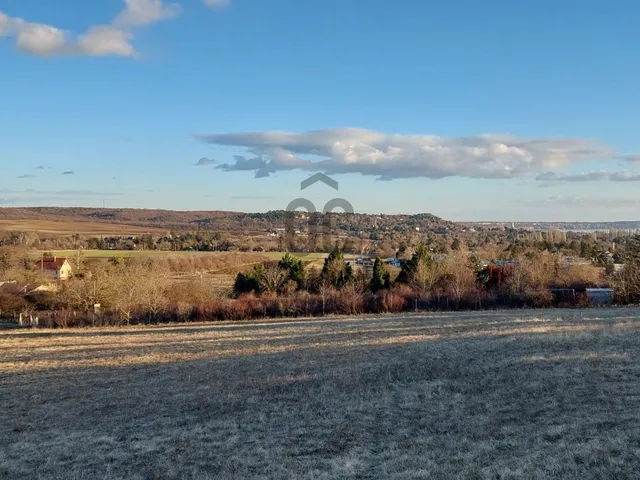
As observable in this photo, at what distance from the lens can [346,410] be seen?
13.6m

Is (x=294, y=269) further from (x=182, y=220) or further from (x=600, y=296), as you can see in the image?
(x=182, y=220)

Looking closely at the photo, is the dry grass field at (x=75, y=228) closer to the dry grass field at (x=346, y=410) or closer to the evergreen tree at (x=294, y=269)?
the evergreen tree at (x=294, y=269)

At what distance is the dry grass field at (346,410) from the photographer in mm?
9344

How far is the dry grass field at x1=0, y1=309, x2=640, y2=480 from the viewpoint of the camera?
30.7 feet

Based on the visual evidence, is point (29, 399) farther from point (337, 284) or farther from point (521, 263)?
point (521, 263)

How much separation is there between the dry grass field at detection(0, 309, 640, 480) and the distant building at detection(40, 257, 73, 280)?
52547mm

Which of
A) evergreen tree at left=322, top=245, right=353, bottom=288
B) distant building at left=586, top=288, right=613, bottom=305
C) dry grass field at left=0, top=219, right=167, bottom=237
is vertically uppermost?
dry grass field at left=0, top=219, right=167, bottom=237

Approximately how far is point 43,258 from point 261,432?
7919 cm

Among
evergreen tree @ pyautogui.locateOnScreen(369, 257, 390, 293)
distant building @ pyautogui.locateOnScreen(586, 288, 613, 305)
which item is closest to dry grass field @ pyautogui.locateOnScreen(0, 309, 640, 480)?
distant building @ pyautogui.locateOnScreen(586, 288, 613, 305)

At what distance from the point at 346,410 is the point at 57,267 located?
73.6 metres

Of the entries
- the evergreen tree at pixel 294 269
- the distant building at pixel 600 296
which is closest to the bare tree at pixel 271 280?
the evergreen tree at pixel 294 269

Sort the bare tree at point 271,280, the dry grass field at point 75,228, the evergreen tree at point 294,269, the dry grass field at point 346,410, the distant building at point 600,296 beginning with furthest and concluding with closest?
the dry grass field at point 75,228
the evergreen tree at point 294,269
the bare tree at point 271,280
the distant building at point 600,296
the dry grass field at point 346,410

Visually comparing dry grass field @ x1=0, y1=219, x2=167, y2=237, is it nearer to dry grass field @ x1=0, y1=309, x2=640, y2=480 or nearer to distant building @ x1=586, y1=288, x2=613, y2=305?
distant building @ x1=586, y1=288, x2=613, y2=305

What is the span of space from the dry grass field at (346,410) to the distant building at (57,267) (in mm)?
52547
